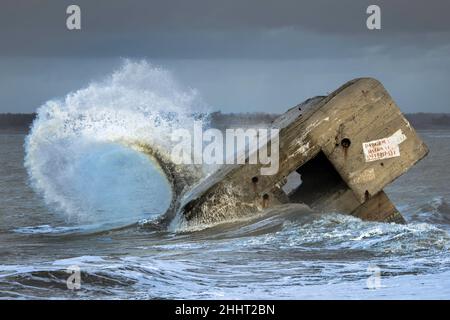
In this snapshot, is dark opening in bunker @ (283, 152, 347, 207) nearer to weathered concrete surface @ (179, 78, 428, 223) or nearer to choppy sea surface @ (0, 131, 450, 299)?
weathered concrete surface @ (179, 78, 428, 223)

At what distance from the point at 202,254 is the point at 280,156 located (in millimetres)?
1996

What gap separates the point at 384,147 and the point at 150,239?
312 centimetres

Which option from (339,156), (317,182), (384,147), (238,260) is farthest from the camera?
(317,182)

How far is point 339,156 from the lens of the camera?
1452 cm

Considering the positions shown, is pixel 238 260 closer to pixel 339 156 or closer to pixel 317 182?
pixel 339 156

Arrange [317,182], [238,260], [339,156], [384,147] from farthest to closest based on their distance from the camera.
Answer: [317,182]
[384,147]
[339,156]
[238,260]

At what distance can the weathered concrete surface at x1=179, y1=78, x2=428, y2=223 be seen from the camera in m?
14.4

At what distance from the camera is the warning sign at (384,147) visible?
47.9 ft

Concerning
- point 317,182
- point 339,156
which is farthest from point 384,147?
point 317,182

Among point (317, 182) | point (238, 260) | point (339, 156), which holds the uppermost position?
point (339, 156)

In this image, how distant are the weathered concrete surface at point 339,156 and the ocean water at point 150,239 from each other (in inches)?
Result: 10.6

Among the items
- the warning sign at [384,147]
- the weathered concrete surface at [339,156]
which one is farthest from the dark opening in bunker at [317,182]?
the warning sign at [384,147]
